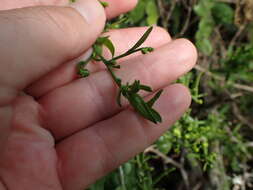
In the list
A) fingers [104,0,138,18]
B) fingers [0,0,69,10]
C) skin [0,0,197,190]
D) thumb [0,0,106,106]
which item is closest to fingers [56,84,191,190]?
skin [0,0,197,190]

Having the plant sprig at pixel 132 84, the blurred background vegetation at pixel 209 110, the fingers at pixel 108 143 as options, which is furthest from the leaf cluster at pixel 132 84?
the blurred background vegetation at pixel 209 110

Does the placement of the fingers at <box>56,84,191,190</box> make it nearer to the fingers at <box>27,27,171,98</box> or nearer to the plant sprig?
the plant sprig

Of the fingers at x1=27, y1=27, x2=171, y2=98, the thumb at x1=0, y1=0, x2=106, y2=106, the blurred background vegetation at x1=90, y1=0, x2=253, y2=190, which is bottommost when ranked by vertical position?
the blurred background vegetation at x1=90, y1=0, x2=253, y2=190

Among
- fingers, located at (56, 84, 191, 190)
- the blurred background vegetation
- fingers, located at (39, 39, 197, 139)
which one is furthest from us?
the blurred background vegetation

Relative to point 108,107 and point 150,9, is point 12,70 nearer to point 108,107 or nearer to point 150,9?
point 108,107

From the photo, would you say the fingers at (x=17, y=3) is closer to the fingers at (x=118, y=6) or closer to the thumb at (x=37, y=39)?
the fingers at (x=118, y=6)

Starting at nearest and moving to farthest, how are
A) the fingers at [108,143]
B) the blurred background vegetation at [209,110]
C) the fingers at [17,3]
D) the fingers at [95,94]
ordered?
the fingers at [108,143], the fingers at [95,94], the fingers at [17,3], the blurred background vegetation at [209,110]
